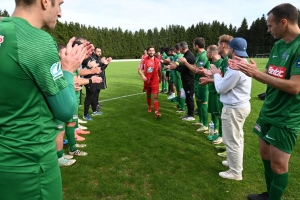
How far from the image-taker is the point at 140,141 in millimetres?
5766

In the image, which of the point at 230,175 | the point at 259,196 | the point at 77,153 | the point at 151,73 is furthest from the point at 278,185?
the point at 151,73

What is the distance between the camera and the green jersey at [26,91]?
4.23 feet

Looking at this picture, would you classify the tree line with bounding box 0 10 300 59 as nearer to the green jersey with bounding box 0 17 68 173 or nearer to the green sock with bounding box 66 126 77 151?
the green sock with bounding box 66 126 77 151

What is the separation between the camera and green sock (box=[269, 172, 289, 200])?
2.73m

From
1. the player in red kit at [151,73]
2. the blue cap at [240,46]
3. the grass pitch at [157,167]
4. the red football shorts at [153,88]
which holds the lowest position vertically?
the grass pitch at [157,167]

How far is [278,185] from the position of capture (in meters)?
2.76

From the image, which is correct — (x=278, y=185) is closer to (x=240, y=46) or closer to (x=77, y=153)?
(x=240, y=46)

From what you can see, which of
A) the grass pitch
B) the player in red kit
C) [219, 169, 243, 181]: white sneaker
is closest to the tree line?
the player in red kit

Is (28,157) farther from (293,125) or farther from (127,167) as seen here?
(127,167)

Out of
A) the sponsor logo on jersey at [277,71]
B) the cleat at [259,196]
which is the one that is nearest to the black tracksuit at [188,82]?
the cleat at [259,196]

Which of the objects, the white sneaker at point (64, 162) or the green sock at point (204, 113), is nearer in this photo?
the white sneaker at point (64, 162)

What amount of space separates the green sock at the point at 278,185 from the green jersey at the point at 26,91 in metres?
2.67

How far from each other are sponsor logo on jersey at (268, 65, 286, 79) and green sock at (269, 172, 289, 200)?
1.22 meters

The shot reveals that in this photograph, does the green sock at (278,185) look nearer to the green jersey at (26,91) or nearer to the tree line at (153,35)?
the green jersey at (26,91)
